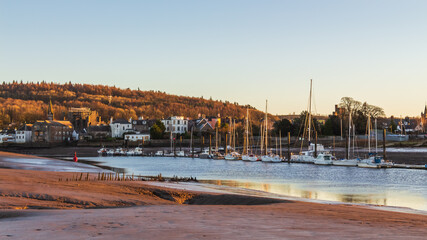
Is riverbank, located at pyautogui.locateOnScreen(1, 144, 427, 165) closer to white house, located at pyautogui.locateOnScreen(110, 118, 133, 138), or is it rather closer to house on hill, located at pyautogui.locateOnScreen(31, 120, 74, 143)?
house on hill, located at pyautogui.locateOnScreen(31, 120, 74, 143)

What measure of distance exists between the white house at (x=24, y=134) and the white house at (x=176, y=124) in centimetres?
4538

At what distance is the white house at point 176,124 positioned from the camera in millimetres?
164125

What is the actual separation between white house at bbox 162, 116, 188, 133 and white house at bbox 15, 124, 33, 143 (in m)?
45.4

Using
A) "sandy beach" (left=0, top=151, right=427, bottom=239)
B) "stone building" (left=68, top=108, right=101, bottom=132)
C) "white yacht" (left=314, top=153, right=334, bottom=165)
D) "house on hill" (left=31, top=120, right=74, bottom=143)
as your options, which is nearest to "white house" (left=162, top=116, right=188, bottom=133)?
"stone building" (left=68, top=108, right=101, bottom=132)

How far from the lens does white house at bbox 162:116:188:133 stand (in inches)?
6462

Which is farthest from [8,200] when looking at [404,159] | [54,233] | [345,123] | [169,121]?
[169,121]

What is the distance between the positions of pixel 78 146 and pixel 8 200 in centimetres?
12989

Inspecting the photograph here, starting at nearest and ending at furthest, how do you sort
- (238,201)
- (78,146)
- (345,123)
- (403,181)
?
(238,201), (403,181), (345,123), (78,146)

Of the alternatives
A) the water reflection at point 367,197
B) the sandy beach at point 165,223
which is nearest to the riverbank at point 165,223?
the sandy beach at point 165,223

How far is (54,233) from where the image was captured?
10.4m

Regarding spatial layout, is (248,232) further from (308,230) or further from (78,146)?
(78,146)

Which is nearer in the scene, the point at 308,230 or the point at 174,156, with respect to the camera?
the point at 308,230

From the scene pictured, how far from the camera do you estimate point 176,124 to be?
165375mm

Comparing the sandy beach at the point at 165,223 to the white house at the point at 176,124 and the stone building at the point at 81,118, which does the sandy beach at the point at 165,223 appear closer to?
the white house at the point at 176,124
